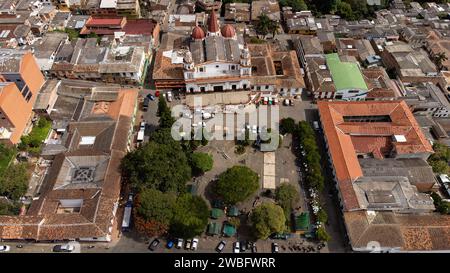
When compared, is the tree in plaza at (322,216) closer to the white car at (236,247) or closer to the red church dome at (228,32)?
the white car at (236,247)

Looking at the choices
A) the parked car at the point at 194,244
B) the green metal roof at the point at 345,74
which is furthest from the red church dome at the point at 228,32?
the parked car at the point at 194,244

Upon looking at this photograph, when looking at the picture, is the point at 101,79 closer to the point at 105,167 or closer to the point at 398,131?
the point at 105,167

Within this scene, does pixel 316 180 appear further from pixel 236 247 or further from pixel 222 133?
pixel 222 133

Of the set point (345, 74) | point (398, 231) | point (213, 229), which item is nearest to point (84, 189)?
point (213, 229)

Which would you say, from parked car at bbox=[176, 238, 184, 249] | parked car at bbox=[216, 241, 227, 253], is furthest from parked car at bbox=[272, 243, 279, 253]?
parked car at bbox=[176, 238, 184, 249]

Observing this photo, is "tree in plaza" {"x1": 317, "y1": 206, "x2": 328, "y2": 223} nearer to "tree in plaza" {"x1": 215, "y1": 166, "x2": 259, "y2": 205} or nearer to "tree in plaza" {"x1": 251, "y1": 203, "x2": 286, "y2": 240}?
"tree in plaza" {"x1": 251, "y1": 203, "x2": 286, "y2": 240}
